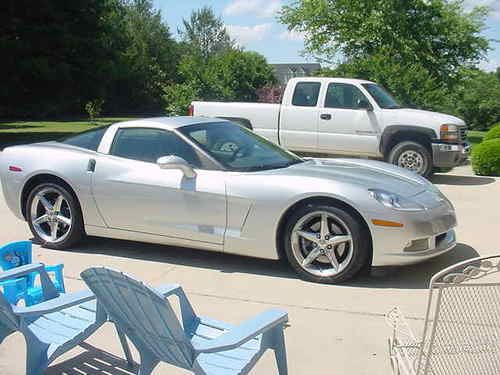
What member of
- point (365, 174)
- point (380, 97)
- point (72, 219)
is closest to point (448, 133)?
point (380, 97)

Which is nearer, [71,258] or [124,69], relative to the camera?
[71,258]

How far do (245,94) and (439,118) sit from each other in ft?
34.6

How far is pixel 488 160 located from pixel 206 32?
231 ft

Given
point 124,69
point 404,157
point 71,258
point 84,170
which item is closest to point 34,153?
point 84,170

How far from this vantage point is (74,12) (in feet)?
71.8

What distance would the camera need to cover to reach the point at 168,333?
2.56m

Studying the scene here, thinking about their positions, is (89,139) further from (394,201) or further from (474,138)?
(474,138)

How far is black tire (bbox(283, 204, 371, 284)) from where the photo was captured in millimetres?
4934

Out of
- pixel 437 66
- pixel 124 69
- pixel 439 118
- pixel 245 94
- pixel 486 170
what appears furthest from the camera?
pixel 124 69

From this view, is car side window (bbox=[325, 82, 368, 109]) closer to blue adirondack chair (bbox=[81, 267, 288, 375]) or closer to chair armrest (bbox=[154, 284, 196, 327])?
chair armrest (bbox=[154, 284, 196, 327])

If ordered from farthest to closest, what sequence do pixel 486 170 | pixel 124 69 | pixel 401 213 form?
pixel 124 69 < pixel 486 170 < pixel 401 213

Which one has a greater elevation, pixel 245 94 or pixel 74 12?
pixel 74 12

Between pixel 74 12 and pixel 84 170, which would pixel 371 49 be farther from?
pixel 84 170

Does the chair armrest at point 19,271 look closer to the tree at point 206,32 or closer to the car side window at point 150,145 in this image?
the car side window at point 150,145
